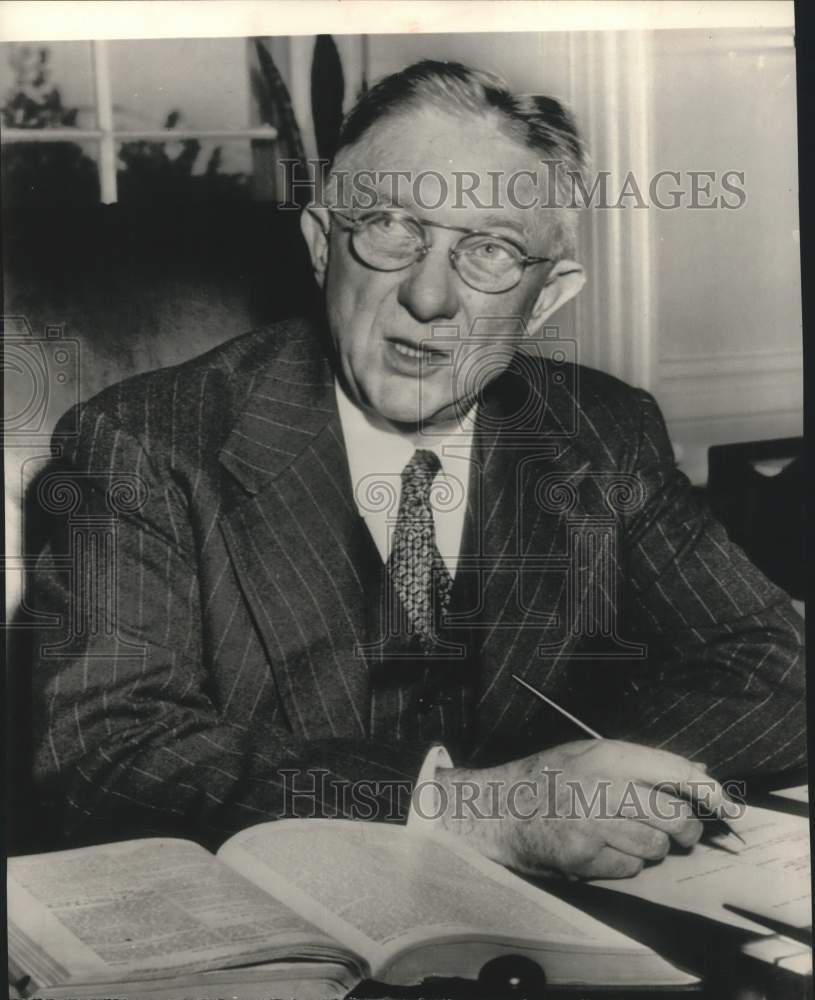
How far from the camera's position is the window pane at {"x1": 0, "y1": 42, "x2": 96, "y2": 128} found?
1206mm

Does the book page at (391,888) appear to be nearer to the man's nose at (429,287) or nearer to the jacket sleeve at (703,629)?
the jacket sleeve at (703,629)

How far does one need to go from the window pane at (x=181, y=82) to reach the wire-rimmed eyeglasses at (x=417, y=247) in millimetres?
181

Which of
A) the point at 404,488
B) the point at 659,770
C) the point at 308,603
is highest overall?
the point at 404,488

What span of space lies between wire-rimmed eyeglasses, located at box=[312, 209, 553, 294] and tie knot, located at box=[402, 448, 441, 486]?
7.8 inches

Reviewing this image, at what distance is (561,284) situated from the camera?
121cm

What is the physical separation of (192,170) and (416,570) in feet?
1.72

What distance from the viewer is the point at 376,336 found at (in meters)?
1.20

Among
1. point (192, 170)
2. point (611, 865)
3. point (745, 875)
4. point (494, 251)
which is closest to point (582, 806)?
point (611, 865)

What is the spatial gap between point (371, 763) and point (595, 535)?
369mm

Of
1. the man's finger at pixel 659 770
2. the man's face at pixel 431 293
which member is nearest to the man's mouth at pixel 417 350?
the man's face at pixel 431 293

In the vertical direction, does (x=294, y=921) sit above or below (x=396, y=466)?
below

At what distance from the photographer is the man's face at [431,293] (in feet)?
3.87

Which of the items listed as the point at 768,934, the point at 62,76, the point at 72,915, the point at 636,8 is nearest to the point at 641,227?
the point at 636,8

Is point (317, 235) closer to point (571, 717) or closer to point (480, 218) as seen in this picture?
point (480, 218)
